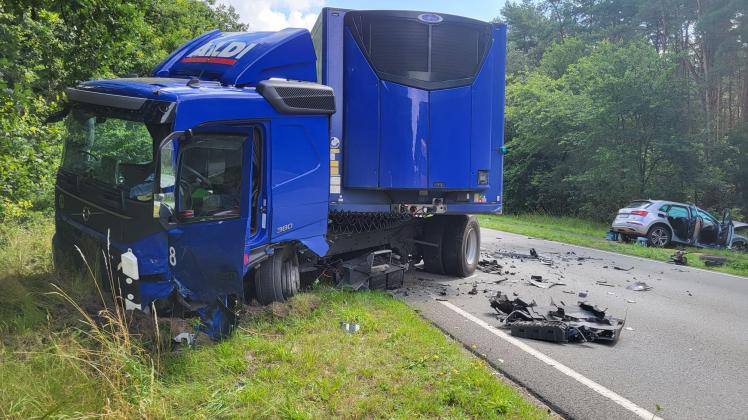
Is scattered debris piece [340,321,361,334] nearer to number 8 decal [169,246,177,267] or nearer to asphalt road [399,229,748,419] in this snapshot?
asphalt road [399,229,748,419]

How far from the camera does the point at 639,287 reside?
9.23 metres

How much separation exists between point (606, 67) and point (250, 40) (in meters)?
22.1

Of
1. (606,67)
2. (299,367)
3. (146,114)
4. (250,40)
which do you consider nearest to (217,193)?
(146,114)

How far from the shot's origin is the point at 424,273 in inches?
386

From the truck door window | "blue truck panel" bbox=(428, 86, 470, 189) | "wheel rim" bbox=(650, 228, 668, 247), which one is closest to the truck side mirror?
the truck door window

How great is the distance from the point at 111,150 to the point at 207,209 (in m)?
1.02

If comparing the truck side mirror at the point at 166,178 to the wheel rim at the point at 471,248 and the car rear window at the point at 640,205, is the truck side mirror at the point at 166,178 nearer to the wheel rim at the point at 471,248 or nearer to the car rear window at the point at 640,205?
the wheel rim at the point at 471,248

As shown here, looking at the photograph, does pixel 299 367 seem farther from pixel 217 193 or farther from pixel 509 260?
pixel 509 260

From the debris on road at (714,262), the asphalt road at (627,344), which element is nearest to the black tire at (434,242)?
the asphalt road at (627,344)

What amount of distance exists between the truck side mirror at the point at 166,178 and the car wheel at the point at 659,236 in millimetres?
16363

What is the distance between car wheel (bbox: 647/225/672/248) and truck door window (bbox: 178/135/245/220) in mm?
15594

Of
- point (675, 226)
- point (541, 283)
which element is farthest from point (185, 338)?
point (675, 226)

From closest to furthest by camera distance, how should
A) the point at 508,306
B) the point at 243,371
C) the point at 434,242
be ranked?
the point at 243,371 → the point at 508,306 → the point at 434,242

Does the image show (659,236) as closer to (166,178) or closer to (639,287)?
(639,287)
